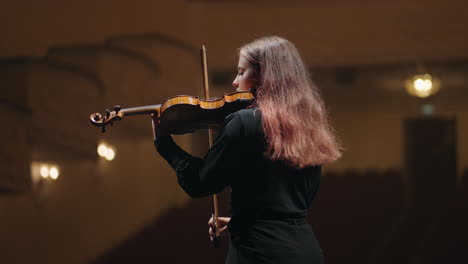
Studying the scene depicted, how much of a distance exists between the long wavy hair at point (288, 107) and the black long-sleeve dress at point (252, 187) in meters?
0.03

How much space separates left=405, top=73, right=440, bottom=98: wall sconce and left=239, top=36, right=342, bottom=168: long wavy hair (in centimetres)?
197

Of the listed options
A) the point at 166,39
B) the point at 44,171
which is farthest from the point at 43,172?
the point at 166,39

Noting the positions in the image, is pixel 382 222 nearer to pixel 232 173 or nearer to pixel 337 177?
pixel 337 177

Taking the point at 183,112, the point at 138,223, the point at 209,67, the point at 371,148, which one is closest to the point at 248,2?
the point at 209,67

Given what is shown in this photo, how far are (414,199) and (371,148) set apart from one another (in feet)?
1.15

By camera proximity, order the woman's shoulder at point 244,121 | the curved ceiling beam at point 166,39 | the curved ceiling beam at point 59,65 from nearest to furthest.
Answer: the woman's shoulder at point 244,121, the curved ceiling beam at point 59,65, the curved ceiling beam at point 166,39

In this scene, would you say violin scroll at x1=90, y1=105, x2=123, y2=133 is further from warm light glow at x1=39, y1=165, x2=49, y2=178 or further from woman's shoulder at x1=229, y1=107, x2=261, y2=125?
warm light glow at x1=39, y1=165, x2=49, y2=178

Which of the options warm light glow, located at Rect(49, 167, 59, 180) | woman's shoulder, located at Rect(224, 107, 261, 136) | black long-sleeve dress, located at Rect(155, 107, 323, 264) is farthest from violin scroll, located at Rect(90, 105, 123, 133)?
warm light glow, located at Rect(49, 167, 59, 180)

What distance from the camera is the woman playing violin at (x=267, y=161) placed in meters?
0.94

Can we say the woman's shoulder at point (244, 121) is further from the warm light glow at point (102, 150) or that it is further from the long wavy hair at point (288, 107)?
the warm light glow at point (102, 150)

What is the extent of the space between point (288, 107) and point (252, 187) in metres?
0.15

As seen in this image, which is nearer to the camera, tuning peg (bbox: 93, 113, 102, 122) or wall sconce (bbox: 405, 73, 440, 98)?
tuning peg (bbox: 93, 113, 102, 122)

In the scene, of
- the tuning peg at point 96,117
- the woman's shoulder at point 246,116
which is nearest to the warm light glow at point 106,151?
the tuning peg at point 96,117

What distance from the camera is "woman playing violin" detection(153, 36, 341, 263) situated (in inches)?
37.0
